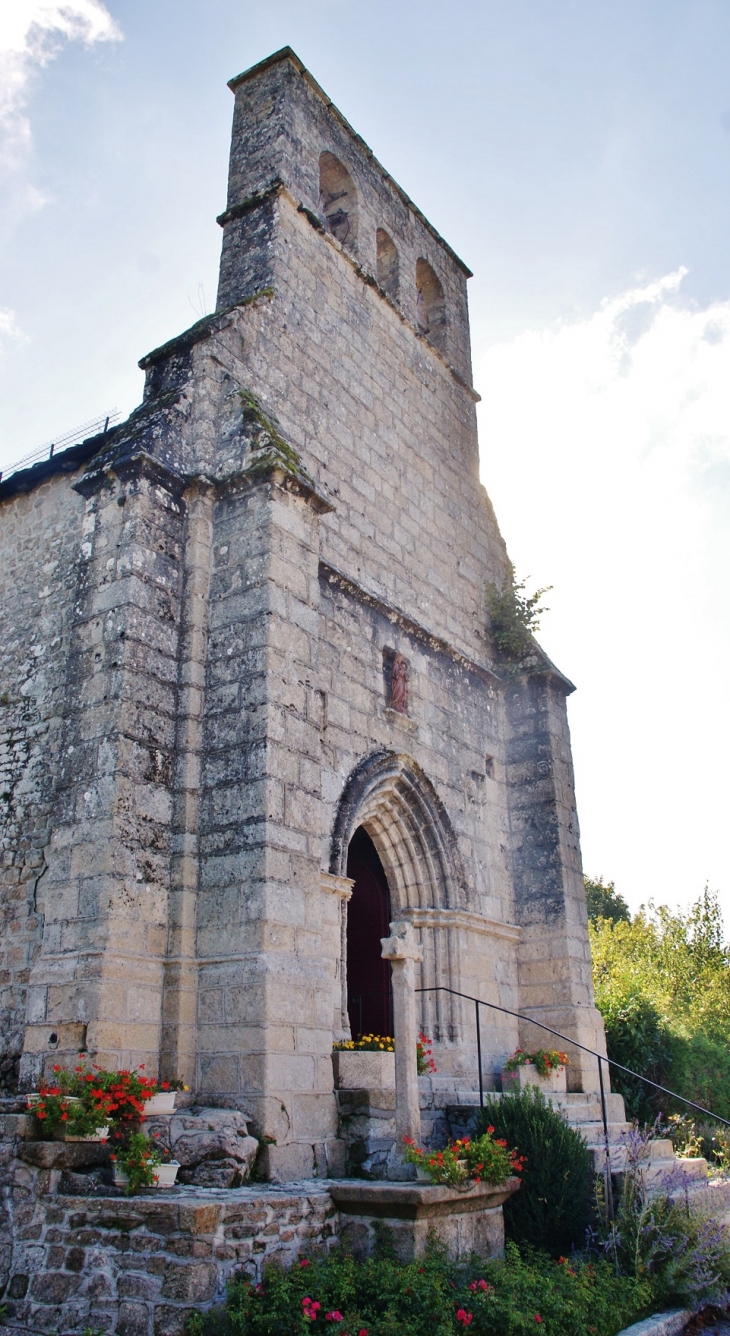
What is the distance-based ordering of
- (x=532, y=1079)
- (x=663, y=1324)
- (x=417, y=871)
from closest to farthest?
(x=663, y=1324), (x=532, y=1079), (x=417, y=871)

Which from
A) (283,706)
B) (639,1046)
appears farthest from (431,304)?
(639,1046)

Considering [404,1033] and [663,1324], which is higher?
[404,1033]

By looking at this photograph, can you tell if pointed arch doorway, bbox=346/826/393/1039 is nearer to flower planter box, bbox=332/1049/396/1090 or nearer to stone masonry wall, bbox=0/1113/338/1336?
flower planter box, bbox=332/1049/396/1090

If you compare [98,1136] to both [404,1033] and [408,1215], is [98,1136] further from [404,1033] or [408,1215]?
[404,1033]

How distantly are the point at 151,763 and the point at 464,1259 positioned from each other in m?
3.50

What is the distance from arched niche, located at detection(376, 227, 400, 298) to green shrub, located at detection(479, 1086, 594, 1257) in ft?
30.2

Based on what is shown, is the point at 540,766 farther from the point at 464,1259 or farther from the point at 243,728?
the point at 464,1259

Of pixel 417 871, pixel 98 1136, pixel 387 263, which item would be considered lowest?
pixel 98 1136

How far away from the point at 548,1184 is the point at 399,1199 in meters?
1.83

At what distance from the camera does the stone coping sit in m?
5.26

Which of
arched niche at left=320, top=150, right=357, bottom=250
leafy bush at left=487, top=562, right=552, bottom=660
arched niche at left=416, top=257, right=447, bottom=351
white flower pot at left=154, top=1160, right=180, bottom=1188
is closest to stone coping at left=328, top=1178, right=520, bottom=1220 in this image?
white flower pot at left=154, top=1160, right=180, bottom=1188

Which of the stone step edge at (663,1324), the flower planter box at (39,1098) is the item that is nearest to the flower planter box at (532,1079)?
the stone step edge at (663,1324)

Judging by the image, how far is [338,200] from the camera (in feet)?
37.9

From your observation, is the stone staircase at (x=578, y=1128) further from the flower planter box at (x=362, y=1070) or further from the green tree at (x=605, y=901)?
the green tree at (x=605, y=901)
